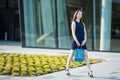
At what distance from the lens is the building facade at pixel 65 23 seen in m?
19.1

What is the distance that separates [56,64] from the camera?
14.4m

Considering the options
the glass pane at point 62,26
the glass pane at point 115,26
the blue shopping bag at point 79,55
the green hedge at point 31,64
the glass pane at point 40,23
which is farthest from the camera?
the glass pane at point 40,23

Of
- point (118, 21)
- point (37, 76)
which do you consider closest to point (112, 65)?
point (37, 76)

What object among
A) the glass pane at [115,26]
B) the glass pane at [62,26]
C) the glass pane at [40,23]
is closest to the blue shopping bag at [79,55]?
the glass pane at [115,26]

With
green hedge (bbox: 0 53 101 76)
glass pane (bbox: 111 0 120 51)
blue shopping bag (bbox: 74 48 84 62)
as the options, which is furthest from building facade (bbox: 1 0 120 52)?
blue shopping bag (bbox: 74 48 84 62)

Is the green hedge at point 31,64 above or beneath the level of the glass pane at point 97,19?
beneath

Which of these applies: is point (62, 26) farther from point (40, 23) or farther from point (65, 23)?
point (40, 23)

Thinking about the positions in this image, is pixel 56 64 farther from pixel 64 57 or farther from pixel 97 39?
pixel 97 39

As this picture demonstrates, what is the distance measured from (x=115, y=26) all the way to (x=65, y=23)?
2.97 metres

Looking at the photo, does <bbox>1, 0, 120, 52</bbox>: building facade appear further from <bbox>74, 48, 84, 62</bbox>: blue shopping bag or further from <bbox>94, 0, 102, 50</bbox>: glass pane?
<bbox>74, 48, 84, 62</bbox>: blue shopping bag

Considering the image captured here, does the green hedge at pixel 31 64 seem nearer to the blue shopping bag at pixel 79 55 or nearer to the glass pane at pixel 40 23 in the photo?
the blue shopping bag at pixel 79 55

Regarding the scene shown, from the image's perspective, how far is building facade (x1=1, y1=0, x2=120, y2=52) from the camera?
62.7 feet

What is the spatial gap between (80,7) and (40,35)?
10.2 ft

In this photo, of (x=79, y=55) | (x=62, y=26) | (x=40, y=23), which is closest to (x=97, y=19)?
(x=62, y=26)
